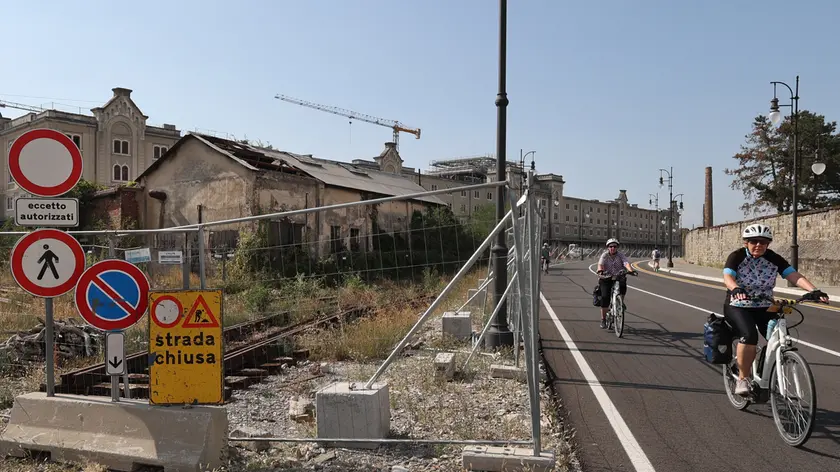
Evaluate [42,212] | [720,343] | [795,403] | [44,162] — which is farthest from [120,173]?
[795,403]

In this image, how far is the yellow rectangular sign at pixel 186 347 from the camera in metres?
4.88

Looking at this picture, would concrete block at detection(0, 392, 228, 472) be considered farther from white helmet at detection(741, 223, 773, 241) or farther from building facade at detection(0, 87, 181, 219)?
building facade at detection(0, 87, 181, 219)

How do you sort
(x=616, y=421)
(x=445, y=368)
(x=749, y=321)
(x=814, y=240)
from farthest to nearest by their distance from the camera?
(x=814, y=240) < (x=445, y=368) < (x=616, y=421) < (x=749, y=321)

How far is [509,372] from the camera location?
300 inches

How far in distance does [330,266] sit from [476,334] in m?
3.43

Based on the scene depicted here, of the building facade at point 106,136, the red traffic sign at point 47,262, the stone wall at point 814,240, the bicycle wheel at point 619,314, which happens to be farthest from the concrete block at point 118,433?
the building facade at point 106,136

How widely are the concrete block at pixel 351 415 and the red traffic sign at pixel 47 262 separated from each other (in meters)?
2.44

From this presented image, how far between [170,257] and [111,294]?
142 cm

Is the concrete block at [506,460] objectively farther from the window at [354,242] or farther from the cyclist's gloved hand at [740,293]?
the window at [354,242]

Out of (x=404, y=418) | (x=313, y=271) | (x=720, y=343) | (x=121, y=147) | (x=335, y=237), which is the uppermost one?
(x=121, y=147)

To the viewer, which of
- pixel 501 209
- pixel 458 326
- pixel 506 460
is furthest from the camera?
pixel 501 209

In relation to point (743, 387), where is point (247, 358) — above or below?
below

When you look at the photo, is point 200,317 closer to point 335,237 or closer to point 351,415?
point 351,415

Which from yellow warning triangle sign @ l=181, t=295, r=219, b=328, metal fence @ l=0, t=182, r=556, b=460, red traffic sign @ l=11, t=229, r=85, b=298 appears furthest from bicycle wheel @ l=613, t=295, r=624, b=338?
red traffic sign @ l=11, t=229, r=85, b=298
